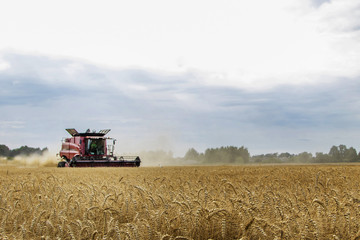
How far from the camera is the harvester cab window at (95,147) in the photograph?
34.7 metres

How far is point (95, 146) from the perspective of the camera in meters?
34.8

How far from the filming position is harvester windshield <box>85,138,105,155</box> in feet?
114

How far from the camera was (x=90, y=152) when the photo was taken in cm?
3472

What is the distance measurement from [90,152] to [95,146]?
71 centimetres

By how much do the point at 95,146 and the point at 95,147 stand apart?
0.09 meters

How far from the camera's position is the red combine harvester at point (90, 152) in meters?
32.6

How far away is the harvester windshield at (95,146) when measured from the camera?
34.7 m

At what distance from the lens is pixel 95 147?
34.8 meters

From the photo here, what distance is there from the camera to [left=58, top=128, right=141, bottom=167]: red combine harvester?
3259 cm

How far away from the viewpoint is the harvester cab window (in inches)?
1366

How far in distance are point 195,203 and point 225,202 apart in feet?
1.60

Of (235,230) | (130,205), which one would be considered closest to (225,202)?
(235,230)

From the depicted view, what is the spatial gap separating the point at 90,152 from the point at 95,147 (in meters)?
0.64

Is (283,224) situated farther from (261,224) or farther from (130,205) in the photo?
(130,205)
